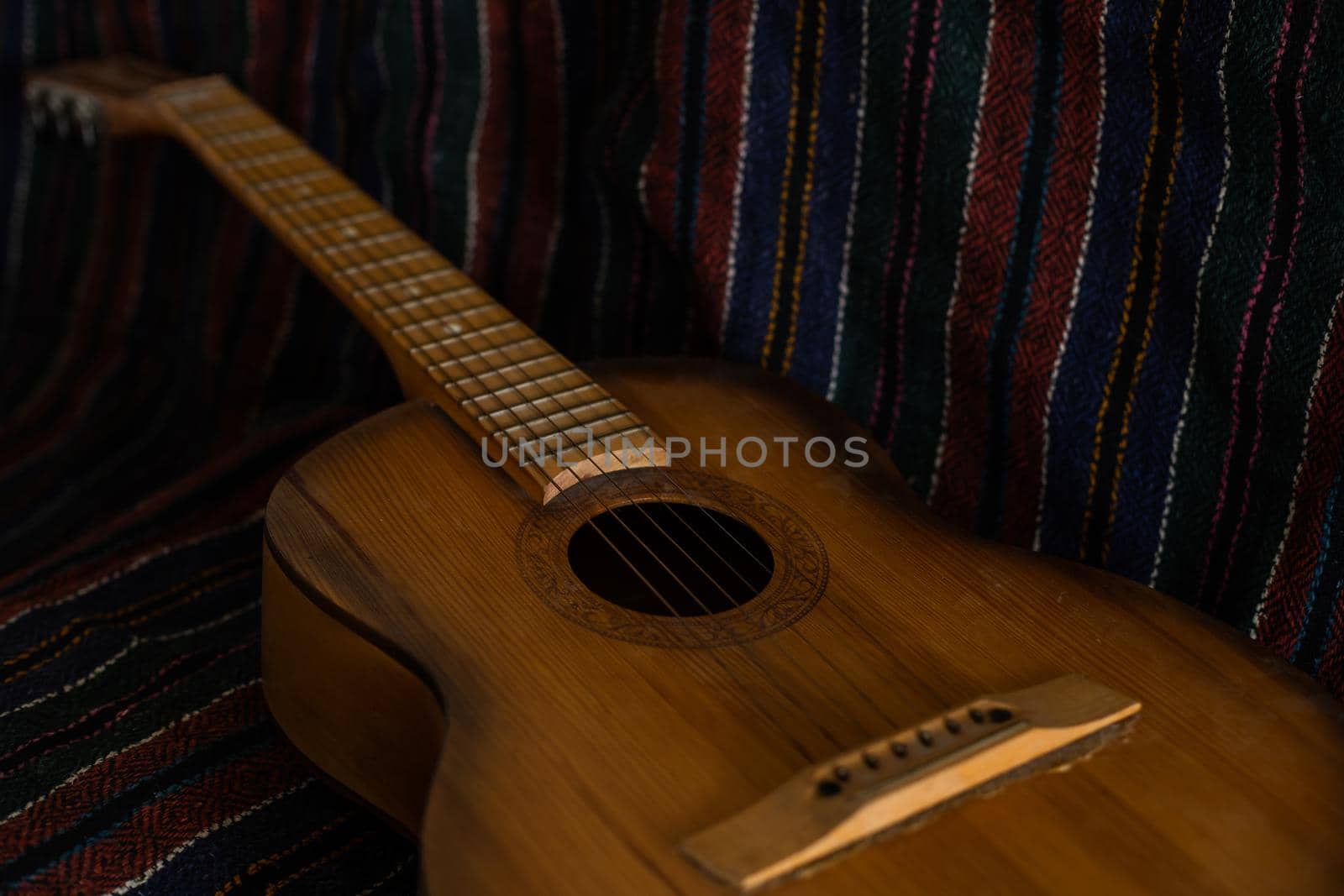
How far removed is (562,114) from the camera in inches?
46.6

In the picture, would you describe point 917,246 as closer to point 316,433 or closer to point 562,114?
point 562,114

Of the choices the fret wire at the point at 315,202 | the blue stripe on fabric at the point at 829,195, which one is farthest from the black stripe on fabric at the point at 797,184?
the fret wire at the point at 315,202

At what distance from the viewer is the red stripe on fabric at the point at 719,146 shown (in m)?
1.01

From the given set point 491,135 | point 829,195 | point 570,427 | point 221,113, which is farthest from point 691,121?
point 221,113

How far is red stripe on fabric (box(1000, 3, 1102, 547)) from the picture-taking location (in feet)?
2.80

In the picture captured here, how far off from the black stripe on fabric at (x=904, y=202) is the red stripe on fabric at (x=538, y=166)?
36 cm

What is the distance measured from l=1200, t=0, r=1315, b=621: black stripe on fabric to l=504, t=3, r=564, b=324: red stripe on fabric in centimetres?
63

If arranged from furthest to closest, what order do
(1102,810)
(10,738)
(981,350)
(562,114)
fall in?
1. (562,114)
2. (981,350)
3. (10,738)
4. (1102,810)

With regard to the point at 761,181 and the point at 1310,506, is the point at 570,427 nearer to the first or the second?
the point at 761,181

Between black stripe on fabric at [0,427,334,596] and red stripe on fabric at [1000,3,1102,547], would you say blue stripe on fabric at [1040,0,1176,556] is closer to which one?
red stripe on fabric at [1000,3,1102,547]

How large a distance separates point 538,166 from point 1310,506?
73cm

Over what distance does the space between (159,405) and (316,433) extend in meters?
0.20

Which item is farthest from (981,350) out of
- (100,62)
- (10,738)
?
(100,62)

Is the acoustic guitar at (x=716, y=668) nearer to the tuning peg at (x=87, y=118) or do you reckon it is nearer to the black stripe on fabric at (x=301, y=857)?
the black stripe on fabric at (x=301, y=857)
